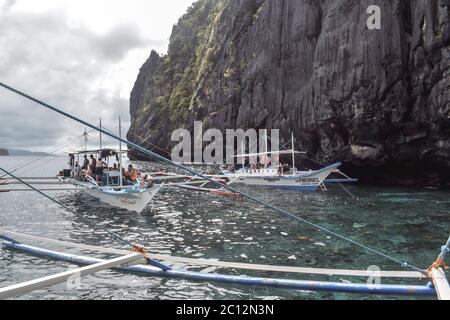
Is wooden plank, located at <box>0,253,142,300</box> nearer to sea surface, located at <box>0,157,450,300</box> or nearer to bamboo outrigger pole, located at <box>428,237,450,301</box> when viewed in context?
sea surface, located at <box>0,157,450,300</box>

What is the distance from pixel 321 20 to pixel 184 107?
51.1 meters

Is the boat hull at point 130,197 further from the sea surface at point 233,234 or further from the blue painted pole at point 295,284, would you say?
the blue painted pole at point 295,284

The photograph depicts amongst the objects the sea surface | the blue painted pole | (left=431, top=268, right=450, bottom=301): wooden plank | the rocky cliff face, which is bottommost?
the sea surface

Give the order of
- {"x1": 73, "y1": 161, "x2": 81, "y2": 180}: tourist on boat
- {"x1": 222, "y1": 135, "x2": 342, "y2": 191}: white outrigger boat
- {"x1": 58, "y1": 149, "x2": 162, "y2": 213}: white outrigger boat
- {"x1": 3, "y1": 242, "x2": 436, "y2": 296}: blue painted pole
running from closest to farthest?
{"x1": 3, "y1": 242, "x2": 436, "y2": 296}: blue painted pole, {"x1": 58, "y1": 149, "x2": 162, "y2": 213}: white outrigger boat, {"x1": 73, "y1": 161, "x2": 81, "y2": 180}: tourist on boat, {"x1": 222, "y1": 135, "x2": 342, "y2": 191}: white outrigger boat

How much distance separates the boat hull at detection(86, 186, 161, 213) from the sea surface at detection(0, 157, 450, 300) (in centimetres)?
61

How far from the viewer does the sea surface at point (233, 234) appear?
377 inches

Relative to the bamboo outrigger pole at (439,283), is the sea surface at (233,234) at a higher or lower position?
lower

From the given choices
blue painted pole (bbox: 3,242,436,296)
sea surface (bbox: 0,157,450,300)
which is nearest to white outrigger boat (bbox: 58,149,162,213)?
sea surface (bbox: 0,157,450,300)

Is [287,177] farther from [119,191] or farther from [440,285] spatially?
[440,285]

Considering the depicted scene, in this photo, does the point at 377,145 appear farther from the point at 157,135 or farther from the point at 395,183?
the point at 157,135

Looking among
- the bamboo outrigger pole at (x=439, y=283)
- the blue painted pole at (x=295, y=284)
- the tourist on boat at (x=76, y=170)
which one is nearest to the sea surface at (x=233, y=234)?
the blue painted pole at (x=295, y=284)

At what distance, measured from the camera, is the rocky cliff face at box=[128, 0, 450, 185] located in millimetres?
33250

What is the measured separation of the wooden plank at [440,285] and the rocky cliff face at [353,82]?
29.4m

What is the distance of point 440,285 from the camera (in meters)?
5.75
